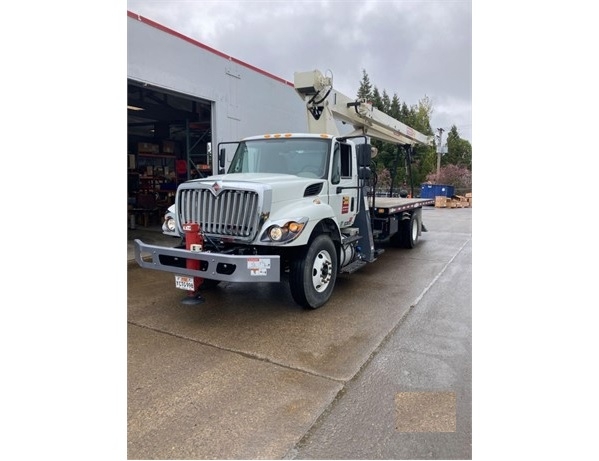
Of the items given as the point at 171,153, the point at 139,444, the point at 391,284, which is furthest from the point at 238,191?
the point at 171,153

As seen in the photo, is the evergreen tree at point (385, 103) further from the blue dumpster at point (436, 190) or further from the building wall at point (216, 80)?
the building wall at point (216, 80)

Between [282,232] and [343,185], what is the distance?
5.91ft

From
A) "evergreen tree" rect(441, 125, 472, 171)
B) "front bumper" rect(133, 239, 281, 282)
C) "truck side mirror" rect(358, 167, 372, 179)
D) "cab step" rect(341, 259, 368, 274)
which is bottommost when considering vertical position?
"cab step" rect(341, 259, 368, 274)

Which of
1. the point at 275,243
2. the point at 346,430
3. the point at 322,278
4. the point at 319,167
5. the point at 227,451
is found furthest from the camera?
the point at 319,167

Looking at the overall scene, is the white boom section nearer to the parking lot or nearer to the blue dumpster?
the parking lot

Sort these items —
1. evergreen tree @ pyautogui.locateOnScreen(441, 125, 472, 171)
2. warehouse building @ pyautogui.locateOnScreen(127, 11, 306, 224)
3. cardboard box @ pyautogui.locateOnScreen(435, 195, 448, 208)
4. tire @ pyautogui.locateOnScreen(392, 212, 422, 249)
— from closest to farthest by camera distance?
warehouse building @ pyautogui.locateOnScreen(127, 11, 306, 224)
tire @ pyautogui.locateOnScreen(392, 212, 422, 249)
cardboard box @ pyautogui.locateOnScreen(435, 195, 448, 208)
evergreen tree @ pyautogui.locateOnScreen(441, 125, 472, 171)

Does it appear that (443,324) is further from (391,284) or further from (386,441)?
(386,441)

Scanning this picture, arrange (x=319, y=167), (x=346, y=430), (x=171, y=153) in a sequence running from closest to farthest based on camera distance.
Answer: (x=346, y=430) → (x=319, y=167) → (x=171, y=153)

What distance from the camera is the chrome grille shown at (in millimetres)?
4233

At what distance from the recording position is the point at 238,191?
4.27m

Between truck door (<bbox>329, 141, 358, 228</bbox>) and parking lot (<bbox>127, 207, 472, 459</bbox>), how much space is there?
1.06 metres

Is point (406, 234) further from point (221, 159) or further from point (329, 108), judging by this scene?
point (221, 159)

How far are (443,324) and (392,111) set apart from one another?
41.6m

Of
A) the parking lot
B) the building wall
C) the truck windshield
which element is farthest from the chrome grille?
the building wall
